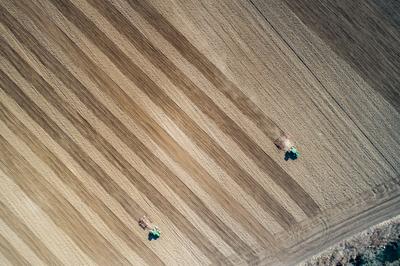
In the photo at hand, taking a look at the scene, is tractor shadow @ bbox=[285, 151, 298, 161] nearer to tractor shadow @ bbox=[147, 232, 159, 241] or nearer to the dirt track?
the dirt track

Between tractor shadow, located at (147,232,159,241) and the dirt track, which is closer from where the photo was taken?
the dirt track

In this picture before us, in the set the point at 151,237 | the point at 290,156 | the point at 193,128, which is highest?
the point at 193,128

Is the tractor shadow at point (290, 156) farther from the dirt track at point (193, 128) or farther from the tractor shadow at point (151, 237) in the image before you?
the tractor shadow at point (151, 237)

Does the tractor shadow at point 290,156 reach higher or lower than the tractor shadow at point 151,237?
lower

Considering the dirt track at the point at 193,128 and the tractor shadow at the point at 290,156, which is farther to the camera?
the tractor shadow at the point at 290,156

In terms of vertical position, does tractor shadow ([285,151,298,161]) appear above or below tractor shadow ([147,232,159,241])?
below

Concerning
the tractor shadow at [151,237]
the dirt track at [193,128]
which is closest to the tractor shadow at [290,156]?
the dirt track at [193,128]

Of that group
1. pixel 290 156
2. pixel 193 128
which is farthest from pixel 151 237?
pixel 290 156

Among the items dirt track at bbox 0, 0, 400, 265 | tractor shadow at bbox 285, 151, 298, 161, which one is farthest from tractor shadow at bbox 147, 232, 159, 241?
tractor shadow at bbox 285, 151, 298, 161

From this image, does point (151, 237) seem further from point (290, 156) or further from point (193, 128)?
point (290, 156)
